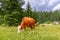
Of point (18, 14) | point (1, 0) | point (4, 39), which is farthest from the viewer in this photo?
point (1, 0)

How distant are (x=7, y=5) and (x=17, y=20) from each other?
410 centimetres

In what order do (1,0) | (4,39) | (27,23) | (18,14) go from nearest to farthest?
(4,39)
(27,23)
(18,14)
(1,0)

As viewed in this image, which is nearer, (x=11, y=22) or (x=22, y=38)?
(x=22, y=38)

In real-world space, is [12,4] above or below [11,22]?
above

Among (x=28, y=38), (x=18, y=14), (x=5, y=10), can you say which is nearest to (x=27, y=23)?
(x=28, y=38)

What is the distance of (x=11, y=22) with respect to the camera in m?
43.1

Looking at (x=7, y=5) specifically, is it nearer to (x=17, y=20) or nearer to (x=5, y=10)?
(x=5, y=10)

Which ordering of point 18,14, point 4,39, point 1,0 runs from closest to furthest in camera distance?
point 4,39
point 18,14
point 1,0

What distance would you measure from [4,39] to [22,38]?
0.42 m

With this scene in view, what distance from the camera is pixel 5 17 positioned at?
43094mm

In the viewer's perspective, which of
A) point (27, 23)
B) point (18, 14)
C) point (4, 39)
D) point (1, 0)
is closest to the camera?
point (4, 39)

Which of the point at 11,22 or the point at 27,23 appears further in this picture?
the point at 11,22

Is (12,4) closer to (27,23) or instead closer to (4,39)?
(27,23)

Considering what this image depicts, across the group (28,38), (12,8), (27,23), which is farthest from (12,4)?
(28,38)
